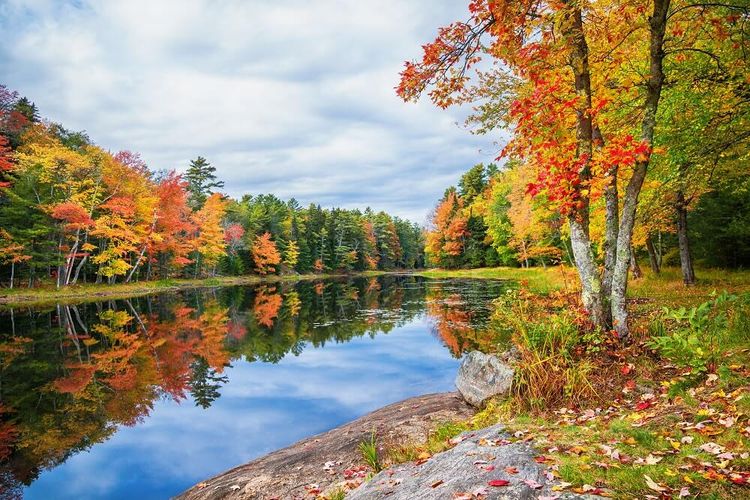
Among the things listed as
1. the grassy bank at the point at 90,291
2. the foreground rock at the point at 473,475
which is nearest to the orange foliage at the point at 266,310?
the grassy bank at the point at 90,291

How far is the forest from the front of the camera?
106 feet

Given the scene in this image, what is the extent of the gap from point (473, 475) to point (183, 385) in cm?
1046

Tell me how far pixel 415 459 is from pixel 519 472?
1.94 metres

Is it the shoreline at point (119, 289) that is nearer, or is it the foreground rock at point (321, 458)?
the foreground rock at point (321, 458)

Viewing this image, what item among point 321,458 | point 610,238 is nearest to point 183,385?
point 321,458

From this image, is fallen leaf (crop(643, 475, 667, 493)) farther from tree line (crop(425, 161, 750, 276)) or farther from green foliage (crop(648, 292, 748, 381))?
tree line (crop(425, 161, 750, 276))

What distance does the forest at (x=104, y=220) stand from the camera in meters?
32.2

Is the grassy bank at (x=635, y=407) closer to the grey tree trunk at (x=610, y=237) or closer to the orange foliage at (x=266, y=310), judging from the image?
the grey tree trunk at (x=610, y=237)

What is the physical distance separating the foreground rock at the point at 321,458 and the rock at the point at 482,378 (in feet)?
1.00

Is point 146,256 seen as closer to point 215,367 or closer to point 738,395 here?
point 215,367

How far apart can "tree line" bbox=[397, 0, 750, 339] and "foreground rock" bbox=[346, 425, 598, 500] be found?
386cm

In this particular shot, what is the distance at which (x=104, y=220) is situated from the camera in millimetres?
34906

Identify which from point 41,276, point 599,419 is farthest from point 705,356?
point 41,276

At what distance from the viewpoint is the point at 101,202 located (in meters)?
35.2
